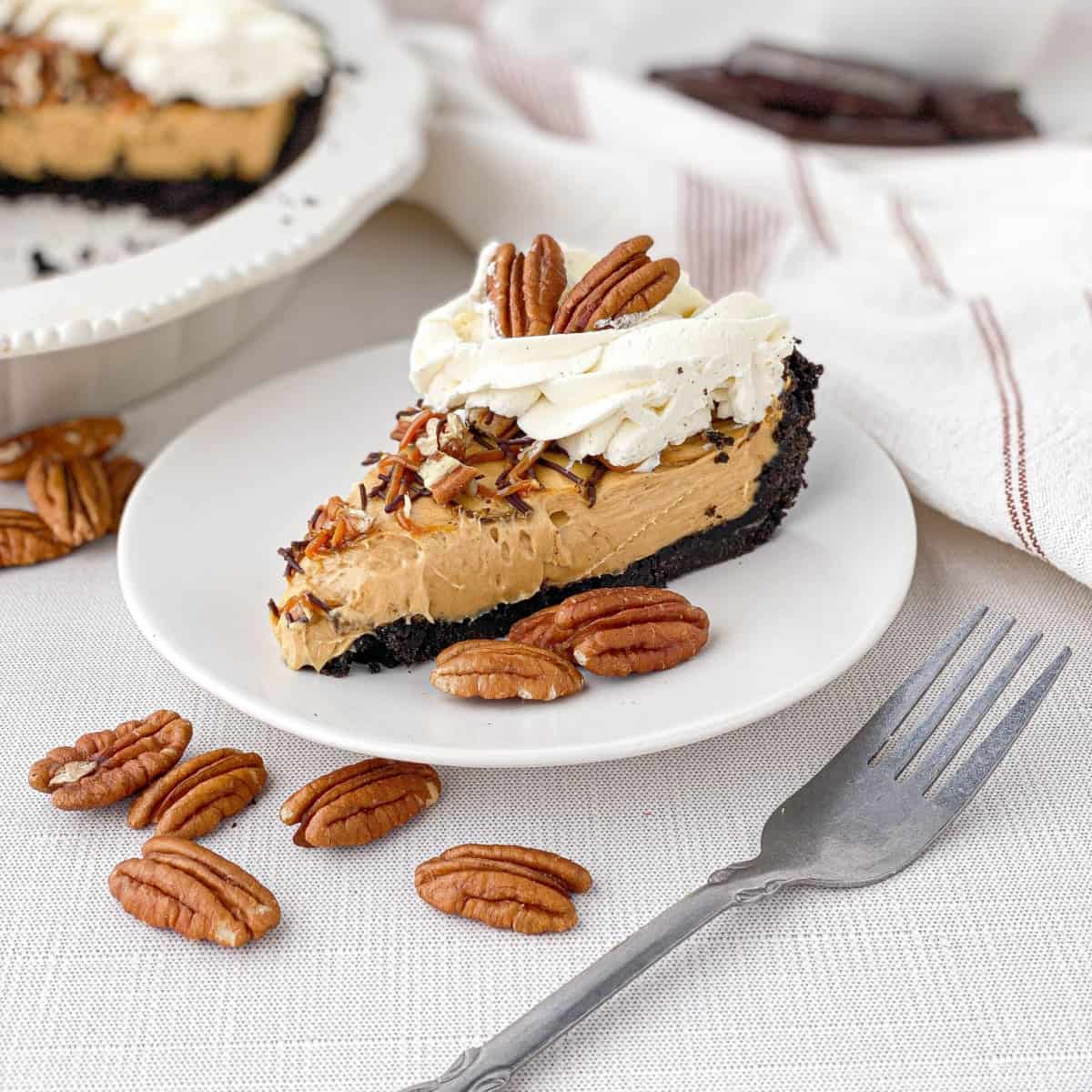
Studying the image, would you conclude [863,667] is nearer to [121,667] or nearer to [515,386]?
[515,386]

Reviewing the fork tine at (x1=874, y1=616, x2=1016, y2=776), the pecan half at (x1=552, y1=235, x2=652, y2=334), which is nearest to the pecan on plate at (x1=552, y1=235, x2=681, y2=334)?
the pecan half at (x1=552, y1=235, x2=652, y2=334)

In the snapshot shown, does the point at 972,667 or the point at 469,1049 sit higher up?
the point at 972,667

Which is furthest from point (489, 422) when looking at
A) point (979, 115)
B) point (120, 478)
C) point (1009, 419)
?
point (979, 115)

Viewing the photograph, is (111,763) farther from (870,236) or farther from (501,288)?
(870,236)

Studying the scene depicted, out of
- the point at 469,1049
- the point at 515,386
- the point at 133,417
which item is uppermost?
the point at 515,386

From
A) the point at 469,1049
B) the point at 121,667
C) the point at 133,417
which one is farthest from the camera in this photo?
the point at 133,417

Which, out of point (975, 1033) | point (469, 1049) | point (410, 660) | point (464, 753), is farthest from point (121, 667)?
point (975, 1033)

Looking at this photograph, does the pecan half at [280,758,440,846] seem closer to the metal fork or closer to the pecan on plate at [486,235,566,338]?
the metal fork
